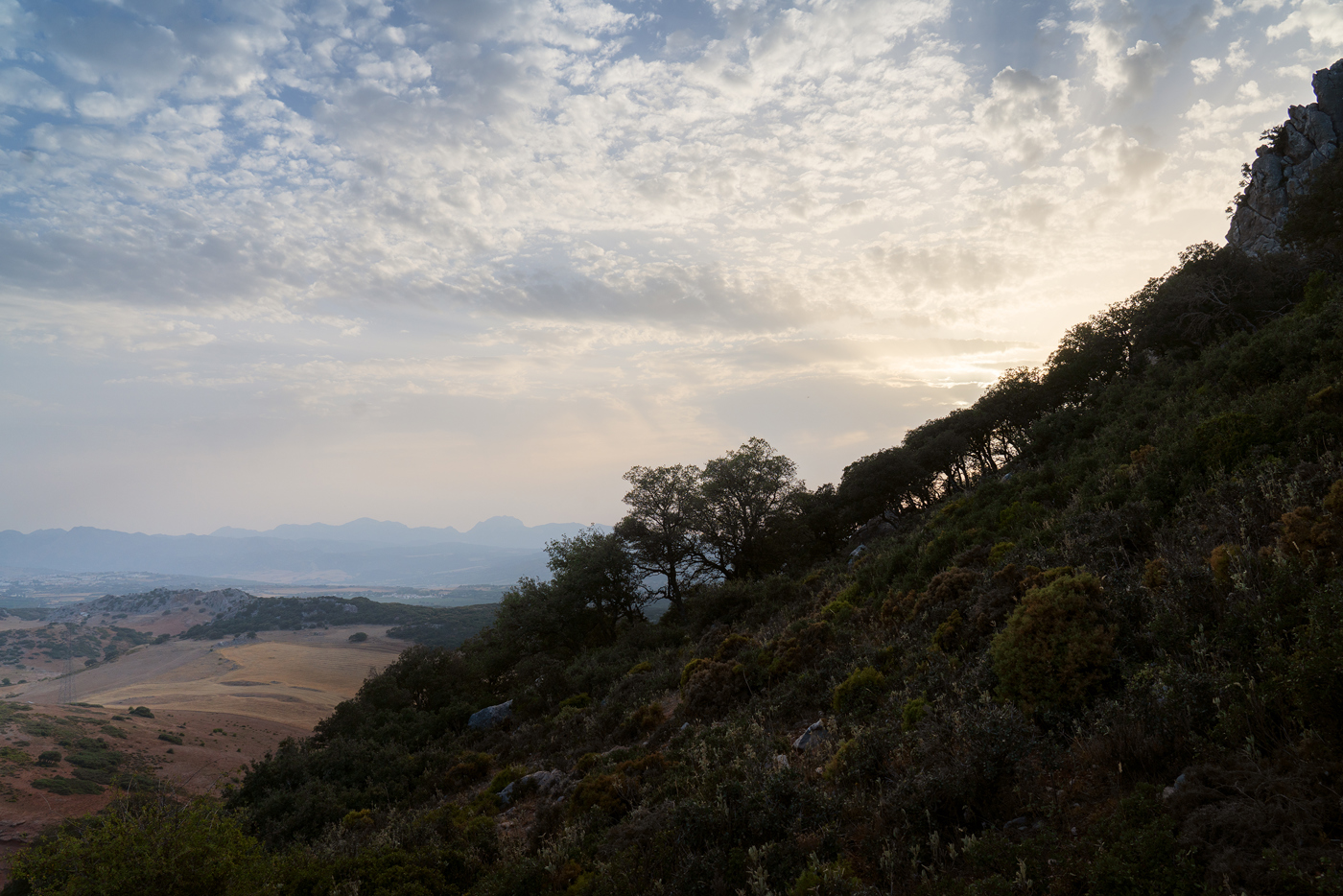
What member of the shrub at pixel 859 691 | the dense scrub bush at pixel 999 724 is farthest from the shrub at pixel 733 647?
the shrub at pixel 859 691

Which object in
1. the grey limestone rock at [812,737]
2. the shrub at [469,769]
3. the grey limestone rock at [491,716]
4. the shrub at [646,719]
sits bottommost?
the grey limestone rock at [491,716]

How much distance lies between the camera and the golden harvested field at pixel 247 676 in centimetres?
5812

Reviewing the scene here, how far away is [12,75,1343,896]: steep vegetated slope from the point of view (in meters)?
4.68

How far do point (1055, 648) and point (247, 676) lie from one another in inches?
3951

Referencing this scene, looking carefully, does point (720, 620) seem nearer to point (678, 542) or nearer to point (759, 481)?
point (678, 542)

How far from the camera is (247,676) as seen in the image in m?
77.2

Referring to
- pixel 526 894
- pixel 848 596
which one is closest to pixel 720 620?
pixel 848 596

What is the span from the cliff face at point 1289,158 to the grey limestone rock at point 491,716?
56447mm

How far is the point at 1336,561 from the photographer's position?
604 cm

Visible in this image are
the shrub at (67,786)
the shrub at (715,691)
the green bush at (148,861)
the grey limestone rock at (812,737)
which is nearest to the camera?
the green bush at (148,861)

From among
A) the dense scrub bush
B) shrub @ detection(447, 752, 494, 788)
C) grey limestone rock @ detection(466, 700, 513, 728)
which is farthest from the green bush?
grey limestone rock @ detection(466, 700, 513, 728)

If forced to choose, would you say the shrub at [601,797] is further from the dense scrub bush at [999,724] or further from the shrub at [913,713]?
the shrub at [913,713]

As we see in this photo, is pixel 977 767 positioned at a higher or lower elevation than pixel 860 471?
lower

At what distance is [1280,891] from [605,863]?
6.87 m
